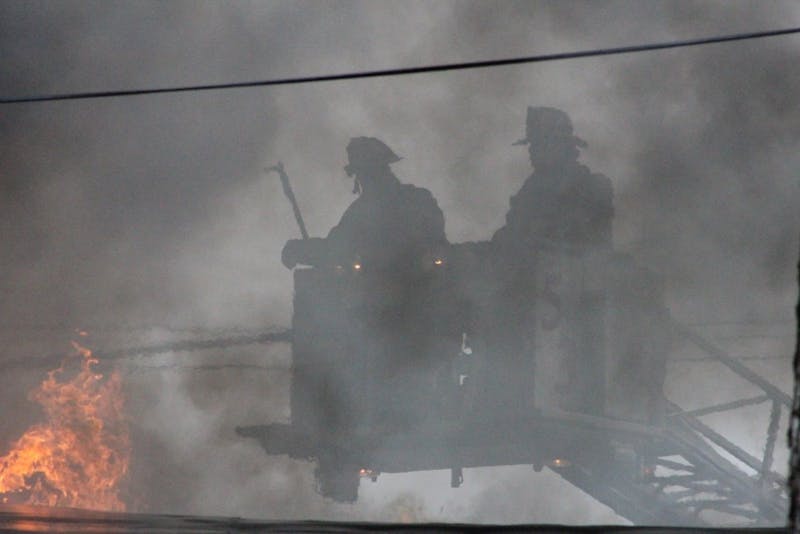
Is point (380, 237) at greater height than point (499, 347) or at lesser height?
greater

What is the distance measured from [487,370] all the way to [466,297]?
1.65 metres

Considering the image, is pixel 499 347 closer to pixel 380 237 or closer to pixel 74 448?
pixel 380 237

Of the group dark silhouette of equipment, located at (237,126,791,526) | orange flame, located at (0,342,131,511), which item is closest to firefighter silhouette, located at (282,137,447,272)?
dark silhouette of equipment, located at (237,126,791,526)

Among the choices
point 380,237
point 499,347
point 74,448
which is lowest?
point 74,448

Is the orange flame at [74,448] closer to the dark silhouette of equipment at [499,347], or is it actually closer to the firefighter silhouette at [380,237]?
the dark silhouette of equipment at [499,347]

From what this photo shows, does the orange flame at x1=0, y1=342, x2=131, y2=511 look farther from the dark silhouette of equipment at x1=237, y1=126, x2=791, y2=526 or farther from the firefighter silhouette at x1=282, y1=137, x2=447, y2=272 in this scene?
the firefighter silhouette at x1=282, y1=137, x2=447, y2=272

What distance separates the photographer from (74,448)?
21250mm

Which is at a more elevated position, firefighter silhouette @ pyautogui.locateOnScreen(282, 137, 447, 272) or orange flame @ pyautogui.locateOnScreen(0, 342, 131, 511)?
firefighter silhouette @ pyautogui.locateOnScreen(282, 137, 447, 272)

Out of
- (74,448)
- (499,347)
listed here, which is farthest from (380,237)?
(74,448)

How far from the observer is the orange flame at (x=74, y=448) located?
20.0 metres

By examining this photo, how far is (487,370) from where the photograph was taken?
Result: 2136cm

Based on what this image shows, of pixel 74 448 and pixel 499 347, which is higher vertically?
pixel 499 347

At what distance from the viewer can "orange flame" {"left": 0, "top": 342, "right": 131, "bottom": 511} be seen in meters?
20.0

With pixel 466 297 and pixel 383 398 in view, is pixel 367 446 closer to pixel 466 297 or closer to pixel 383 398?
pixel 383 398
